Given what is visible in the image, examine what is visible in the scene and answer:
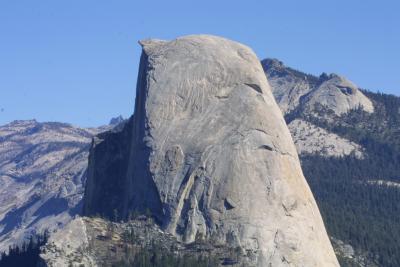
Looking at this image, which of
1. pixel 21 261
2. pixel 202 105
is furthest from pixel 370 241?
pixel 21 261

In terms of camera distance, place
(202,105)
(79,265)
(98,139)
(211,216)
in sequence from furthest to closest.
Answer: (98,139)
(202,105)
(211,216)
(79,265)

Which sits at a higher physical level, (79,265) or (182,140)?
(182,140)

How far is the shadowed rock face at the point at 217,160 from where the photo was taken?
145 metres

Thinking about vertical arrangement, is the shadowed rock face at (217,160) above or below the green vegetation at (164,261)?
above

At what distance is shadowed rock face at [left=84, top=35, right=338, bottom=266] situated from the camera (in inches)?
5694

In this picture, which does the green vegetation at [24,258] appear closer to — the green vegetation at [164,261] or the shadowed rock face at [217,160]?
the shadowed rock face at [217,160]

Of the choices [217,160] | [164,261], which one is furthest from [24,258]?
[217,160]

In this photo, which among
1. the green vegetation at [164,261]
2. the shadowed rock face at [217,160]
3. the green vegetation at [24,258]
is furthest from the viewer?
the green vegetation at [24,258]

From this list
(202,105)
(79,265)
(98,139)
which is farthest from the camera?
(98,139)

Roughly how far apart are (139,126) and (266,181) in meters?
24.0

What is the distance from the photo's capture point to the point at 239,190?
482 feet

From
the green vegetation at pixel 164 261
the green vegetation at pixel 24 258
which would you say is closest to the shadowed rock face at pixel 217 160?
the green vegetation at pixel 164 261

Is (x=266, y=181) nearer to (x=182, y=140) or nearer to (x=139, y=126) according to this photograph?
(x=182, y=140)

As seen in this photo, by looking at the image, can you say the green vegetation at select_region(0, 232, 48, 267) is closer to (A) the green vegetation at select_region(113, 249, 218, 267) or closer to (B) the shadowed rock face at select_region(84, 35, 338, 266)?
(B) the shadowed rock face at select_region(84, 35, 338, 266)
